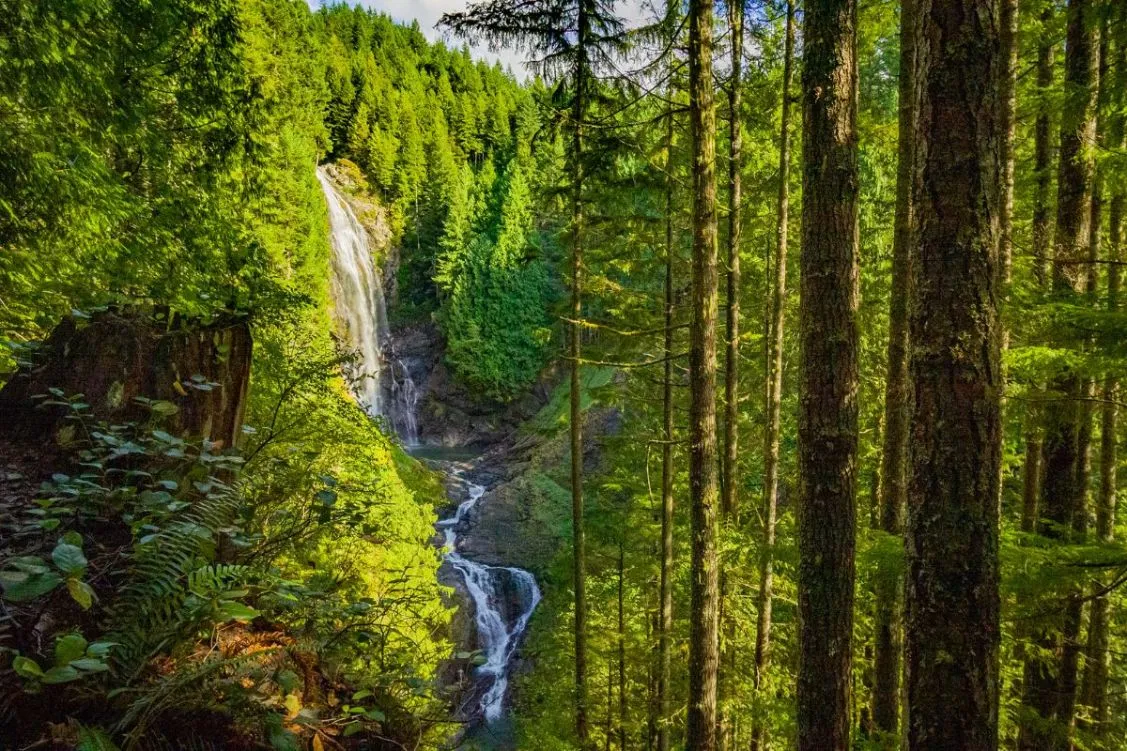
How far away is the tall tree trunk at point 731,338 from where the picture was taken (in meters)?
6.98

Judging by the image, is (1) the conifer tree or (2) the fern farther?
(1) the conifer tree

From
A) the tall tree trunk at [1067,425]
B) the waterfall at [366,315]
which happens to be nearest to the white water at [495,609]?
the waterfall at [366,315]

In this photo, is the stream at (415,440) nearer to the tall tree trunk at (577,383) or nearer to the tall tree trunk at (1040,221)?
the tall tree trunk at (577,383)

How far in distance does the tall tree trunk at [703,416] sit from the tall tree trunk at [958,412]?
3015 mm

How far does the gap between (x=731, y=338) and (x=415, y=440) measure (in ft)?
97.8

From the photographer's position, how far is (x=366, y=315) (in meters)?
30.6

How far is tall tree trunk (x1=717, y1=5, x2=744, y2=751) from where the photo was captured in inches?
275

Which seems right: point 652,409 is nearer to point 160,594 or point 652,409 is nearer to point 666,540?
point 666,540

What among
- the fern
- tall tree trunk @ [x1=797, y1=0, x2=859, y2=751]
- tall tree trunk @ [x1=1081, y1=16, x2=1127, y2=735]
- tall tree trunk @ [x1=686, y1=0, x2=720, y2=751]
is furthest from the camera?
tall tree trunk @ [x1=1081, y1=16, x2=1127, y2=735]

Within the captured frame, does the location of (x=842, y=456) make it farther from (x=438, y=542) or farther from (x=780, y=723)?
(x=438, y=542)

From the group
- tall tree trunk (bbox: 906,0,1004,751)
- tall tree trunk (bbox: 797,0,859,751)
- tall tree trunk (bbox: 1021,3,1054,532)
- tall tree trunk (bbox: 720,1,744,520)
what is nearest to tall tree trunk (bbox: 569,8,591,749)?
tall tree trunk (bbox: 720,1,744,520)

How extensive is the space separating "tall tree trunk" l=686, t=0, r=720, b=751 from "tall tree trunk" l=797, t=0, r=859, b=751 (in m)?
1.66

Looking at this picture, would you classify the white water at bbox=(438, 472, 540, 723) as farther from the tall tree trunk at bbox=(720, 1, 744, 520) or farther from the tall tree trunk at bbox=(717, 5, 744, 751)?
the tall tree trunk at bbox=(720, 1, 744, 520)

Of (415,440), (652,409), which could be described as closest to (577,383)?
(652,409)
